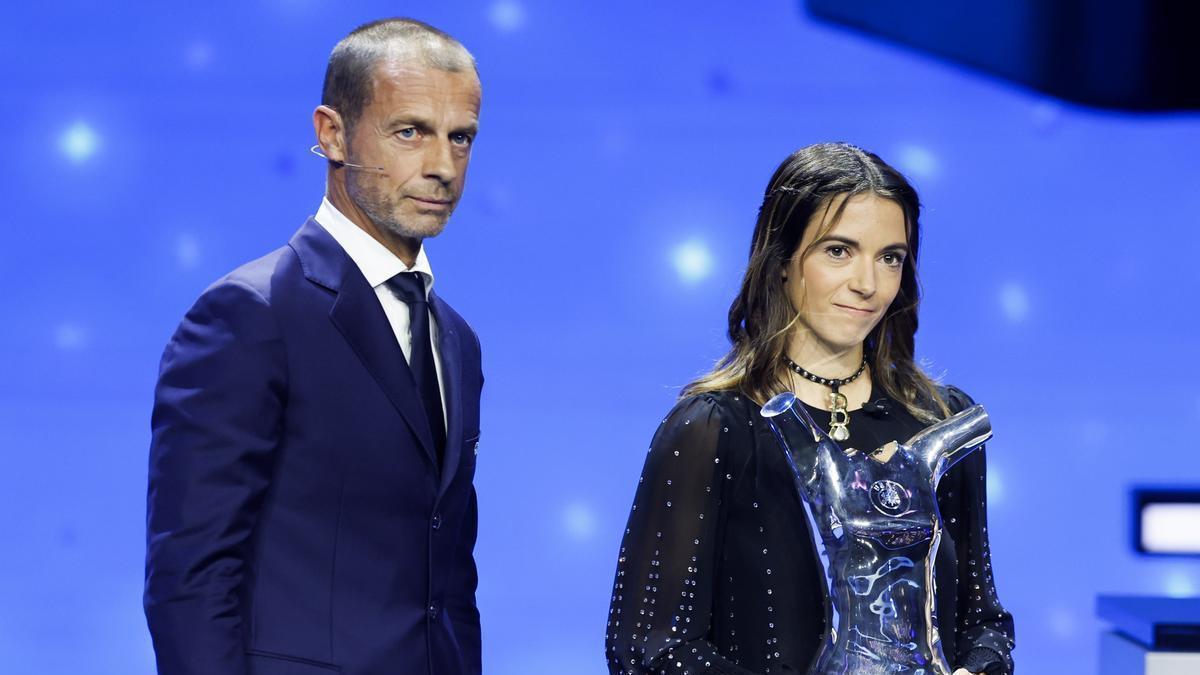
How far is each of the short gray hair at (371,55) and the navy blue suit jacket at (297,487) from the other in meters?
0.16

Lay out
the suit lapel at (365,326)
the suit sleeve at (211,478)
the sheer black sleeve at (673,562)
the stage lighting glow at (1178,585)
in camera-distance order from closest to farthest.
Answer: the suit sleeve at (211,478)
the suit lapel at (365,326)
the sheer black sleeve at (673,562)
the stage lighting glow at (1178,585)

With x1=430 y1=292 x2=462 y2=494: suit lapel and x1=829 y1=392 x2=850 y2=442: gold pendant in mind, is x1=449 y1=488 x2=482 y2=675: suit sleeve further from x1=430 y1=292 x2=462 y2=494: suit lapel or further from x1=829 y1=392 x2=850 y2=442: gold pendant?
x1=829 y1=392 x2=850 y2=442: gold pendant

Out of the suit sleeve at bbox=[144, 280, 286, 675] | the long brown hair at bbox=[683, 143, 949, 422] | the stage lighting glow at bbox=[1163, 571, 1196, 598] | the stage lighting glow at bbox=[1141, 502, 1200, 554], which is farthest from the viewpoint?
the stage lighting glow at bbox=[1163, 571, 1196, 598]

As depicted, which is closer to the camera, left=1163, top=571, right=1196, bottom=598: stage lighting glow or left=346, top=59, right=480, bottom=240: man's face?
left=346, top=59, right=480, bottom=240: man's face

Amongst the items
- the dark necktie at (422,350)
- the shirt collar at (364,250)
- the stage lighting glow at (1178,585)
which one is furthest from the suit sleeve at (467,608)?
the stage lighting glow at (1178,585)

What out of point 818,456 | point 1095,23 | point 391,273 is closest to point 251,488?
point 391,273

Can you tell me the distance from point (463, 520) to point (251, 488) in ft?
1.15

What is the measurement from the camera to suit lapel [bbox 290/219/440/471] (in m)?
1.68

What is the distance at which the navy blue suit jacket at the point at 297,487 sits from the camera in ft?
5.12

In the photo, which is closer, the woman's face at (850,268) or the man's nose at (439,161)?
the man's nose at (439,161)

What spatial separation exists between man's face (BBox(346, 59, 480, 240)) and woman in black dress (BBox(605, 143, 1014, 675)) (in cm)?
41

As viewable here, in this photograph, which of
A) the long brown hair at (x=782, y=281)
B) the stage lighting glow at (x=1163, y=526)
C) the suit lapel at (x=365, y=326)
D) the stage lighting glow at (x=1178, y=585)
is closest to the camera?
the suit lapel at (x=365, y=326)

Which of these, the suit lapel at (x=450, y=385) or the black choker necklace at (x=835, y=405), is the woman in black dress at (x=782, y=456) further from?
the suit lapel at (x=450, y=385)

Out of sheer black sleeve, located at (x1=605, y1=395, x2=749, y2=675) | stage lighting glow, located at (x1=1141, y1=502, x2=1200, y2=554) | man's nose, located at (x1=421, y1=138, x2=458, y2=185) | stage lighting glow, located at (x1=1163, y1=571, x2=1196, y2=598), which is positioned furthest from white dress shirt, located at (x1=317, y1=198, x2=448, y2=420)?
stage lighting glow, located at (x1=1163, y1=571, x2=1196, y2=598)
